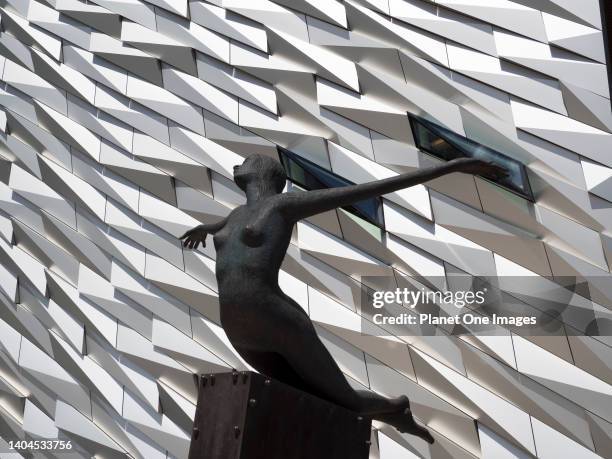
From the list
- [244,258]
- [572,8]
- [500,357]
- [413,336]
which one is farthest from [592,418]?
[244,258]

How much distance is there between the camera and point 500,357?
1155cm

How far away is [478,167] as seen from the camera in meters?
4.70

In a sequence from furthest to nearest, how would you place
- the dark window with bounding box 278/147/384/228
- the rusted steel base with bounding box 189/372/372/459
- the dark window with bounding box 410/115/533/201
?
the dark window with bounding box 278/147/384/228
the dark window with bounding box 410/115/533/201
the rusted steel base with bounding box 189/372/372/459

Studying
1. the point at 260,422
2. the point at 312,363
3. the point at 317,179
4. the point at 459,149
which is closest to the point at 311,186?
the point at 317,179

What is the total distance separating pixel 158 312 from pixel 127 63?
446 cm

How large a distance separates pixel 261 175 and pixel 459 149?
27.0ft

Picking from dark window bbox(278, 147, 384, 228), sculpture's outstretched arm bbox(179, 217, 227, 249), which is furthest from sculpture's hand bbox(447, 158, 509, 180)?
dark window bbox(278, 147, 384, 228)

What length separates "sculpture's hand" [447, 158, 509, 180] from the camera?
464 cm

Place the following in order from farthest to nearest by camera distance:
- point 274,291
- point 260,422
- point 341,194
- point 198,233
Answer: point 198,233 → point 341,194 → point 274,291 → point 260,422

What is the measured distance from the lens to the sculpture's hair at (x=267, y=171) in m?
4.71

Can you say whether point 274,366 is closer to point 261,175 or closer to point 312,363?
point 312,363

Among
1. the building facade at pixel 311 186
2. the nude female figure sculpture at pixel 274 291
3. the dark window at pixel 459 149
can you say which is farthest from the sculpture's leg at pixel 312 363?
the dark window at pixel 459 149

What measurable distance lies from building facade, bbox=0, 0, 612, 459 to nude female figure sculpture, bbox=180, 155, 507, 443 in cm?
A: 732

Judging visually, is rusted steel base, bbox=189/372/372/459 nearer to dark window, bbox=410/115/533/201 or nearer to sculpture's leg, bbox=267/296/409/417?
sculpture's leg, bbox=267/296/409/417
